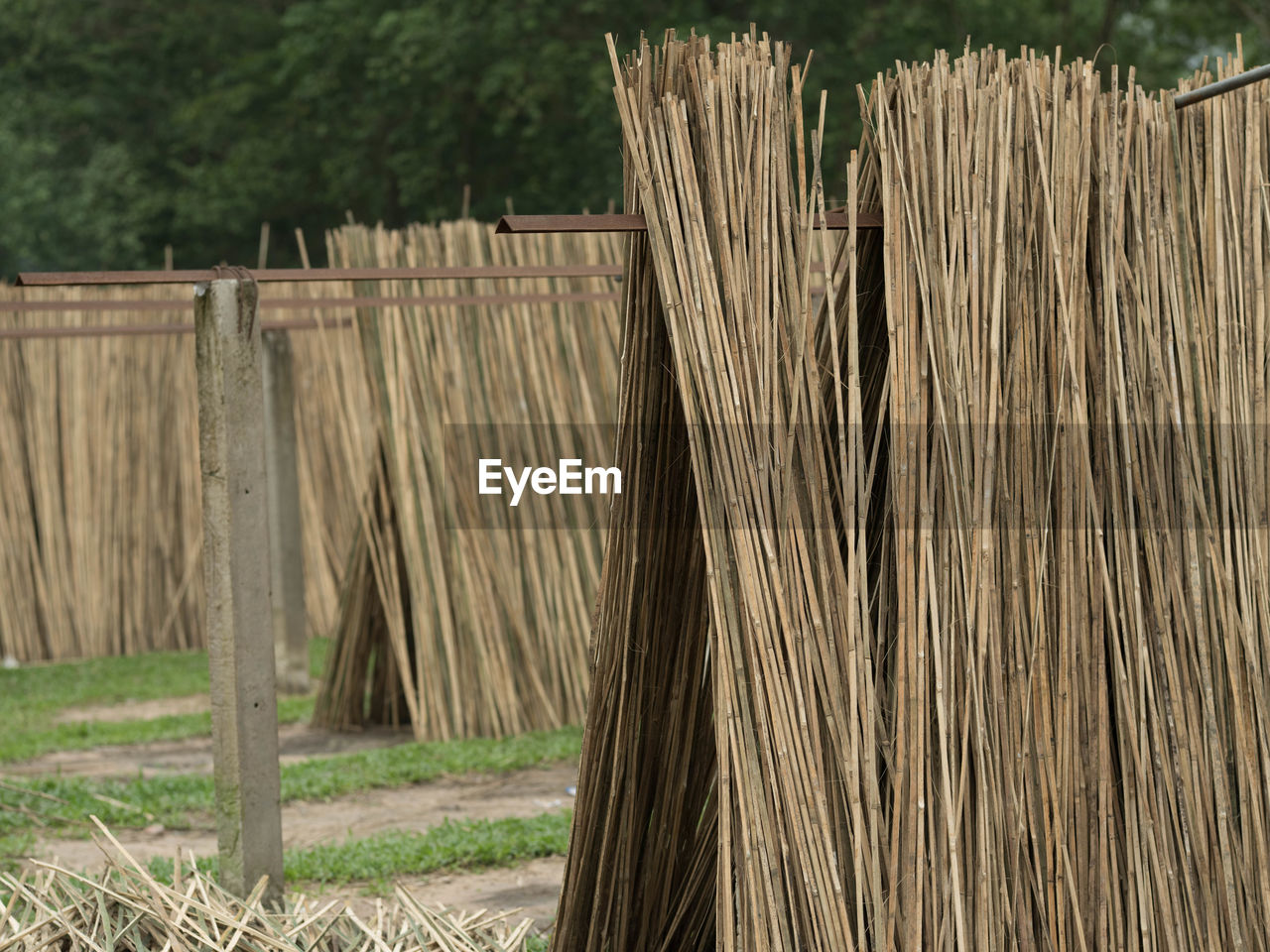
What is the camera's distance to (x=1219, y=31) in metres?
14.5

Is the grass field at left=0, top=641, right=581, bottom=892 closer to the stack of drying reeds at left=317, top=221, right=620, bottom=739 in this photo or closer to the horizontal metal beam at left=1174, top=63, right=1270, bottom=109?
the stack of drying reeds at left=317, top=221, right=620, bottom=739

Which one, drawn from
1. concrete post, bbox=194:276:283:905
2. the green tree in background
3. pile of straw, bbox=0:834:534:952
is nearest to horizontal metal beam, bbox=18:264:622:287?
concrete post, bbox=194:276:283:905

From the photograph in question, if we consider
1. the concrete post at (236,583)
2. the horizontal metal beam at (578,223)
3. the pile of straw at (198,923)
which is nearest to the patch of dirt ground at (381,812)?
the concrete post at (236,583)

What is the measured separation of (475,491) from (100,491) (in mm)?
3149

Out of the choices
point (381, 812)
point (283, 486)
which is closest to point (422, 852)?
point (381, 812)

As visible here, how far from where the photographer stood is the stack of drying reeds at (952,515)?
2104 mm

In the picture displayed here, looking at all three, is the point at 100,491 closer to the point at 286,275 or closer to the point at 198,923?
the point at 286,275

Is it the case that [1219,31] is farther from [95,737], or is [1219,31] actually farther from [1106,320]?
[1106,320]

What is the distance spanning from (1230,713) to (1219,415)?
479 millimetres

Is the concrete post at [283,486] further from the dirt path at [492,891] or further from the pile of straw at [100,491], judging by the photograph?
the dirt path at [492,891]

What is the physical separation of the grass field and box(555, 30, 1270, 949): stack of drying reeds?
5.25 feet

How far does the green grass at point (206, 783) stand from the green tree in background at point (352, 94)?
733 centimetres

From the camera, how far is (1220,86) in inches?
92.4

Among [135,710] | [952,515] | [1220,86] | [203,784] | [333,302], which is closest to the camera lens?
[952,515]
